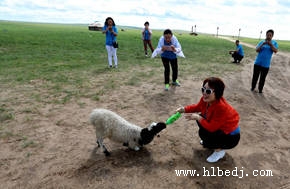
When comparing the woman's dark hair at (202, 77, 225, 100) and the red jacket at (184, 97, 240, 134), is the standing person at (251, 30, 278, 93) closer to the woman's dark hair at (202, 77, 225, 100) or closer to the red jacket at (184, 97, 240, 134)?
the red jacket at (184, 97, 240, 134)

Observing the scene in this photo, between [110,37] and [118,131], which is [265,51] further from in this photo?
[110,37]

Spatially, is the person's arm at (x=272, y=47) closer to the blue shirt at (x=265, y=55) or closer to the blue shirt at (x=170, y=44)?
the blue shirt at (x=265, y=55)

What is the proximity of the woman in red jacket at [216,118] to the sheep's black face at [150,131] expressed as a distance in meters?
0.51

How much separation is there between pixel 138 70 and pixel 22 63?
6.69m

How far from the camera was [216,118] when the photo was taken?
3.45 meters

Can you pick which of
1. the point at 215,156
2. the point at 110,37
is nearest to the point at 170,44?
the point at 110,37

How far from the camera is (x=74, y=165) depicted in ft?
12.4

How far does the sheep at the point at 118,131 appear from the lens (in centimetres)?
393

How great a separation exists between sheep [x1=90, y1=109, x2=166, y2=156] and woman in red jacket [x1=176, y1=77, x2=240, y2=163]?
2.84ft

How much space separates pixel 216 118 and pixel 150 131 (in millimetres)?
1195

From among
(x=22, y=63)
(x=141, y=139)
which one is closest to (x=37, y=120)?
(x=141, y=139)

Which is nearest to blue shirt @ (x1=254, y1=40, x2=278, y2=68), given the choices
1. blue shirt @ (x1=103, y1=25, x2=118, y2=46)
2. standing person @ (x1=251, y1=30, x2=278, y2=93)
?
standing person @ (x1=251, y1=30, x2=278, y2=93)

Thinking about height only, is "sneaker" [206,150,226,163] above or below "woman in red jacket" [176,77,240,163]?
below

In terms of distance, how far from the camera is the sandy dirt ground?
11.3ft
